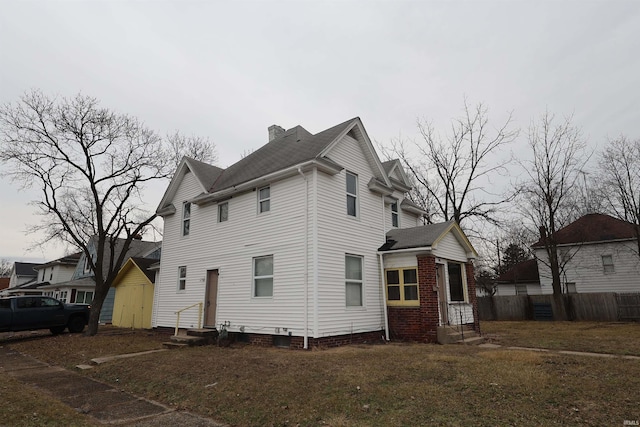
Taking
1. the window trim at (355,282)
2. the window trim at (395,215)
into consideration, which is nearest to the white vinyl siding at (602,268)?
the window trim at (395,215)

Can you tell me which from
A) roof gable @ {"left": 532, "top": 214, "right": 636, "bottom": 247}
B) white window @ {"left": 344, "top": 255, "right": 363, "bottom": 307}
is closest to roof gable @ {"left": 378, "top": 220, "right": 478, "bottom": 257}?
white window @ {"left": 344, "top": 255, "right": 363, "bottom": 307}

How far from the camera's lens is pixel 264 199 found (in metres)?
13.7

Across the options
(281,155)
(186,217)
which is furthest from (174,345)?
(281,155)

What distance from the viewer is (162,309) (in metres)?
17.2

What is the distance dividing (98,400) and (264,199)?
26.3ft

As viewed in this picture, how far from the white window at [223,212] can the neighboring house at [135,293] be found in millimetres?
6203

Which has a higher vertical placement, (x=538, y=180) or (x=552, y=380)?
(x=538, y=180)

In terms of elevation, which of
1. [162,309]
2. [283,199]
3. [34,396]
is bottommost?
[34,396]

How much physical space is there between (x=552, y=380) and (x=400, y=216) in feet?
36.9

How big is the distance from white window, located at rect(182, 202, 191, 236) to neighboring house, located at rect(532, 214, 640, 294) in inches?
934

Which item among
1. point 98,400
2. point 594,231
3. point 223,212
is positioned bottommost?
point 98,400

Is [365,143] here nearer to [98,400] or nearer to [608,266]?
[98,400]

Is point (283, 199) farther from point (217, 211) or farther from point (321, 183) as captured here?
point (217, 211)

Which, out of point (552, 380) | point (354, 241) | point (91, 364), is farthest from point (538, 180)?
point (91, 364)
